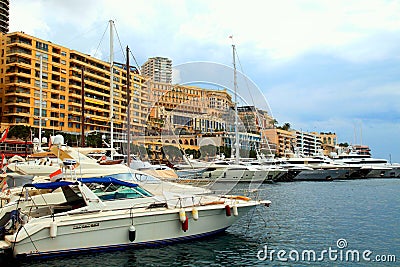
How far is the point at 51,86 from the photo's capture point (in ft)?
286

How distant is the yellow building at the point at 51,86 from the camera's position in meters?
80.1

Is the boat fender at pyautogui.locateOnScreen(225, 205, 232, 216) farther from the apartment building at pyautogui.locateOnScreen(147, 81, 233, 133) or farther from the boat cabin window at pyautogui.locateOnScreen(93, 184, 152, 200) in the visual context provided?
the apartment building at pyautogui.locateOnScreen(147, 81, 233, 133)

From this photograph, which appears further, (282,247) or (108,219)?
(282,247)

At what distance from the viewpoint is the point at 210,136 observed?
75.8 feet

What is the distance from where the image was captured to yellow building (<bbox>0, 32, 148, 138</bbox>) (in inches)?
3155

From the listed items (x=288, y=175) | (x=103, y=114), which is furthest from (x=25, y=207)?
(x=103, y=114)

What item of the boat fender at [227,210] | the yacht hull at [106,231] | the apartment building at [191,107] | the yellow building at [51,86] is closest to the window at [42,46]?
the yellow building at [51,86]

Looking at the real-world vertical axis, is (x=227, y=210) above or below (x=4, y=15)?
below

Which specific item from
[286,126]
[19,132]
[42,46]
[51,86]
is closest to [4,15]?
[42,46]

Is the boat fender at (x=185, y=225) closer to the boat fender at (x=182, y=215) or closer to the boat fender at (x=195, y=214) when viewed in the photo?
the boat fender at (x=182, y=215)

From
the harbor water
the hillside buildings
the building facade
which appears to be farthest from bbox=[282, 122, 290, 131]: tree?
the harbor water

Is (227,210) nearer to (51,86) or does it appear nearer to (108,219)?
(108,219)

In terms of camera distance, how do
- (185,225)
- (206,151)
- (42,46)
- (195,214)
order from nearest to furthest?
(185,225)
(195,214)
(206,151)
(42,46)

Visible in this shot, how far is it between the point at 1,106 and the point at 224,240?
77.0m
